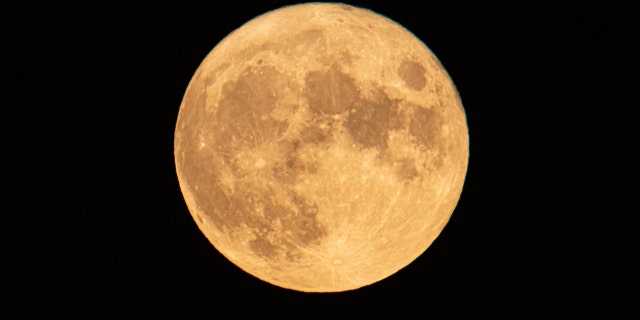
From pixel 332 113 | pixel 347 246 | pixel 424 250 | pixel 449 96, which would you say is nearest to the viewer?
pixel 332 113

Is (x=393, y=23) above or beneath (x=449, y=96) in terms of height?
above

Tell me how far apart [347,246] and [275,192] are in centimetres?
68

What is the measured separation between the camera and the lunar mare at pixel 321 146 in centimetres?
379

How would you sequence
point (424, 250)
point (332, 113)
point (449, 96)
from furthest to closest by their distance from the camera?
point (424, 250)
point (449, 96)
point (332, 113)

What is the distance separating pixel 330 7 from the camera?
14.7 feet

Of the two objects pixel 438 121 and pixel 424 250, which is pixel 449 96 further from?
pixel 424 250

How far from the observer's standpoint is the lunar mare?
3795 mm

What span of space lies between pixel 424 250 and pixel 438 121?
1.24 metres

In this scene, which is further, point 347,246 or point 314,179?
point 347,246

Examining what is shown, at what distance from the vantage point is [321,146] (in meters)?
3.76

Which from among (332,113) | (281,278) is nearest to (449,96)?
(332,113)

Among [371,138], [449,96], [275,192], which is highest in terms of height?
[449,96]

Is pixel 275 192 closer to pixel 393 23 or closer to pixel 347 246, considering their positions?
pixel 347 246

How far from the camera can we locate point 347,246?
4066mm
